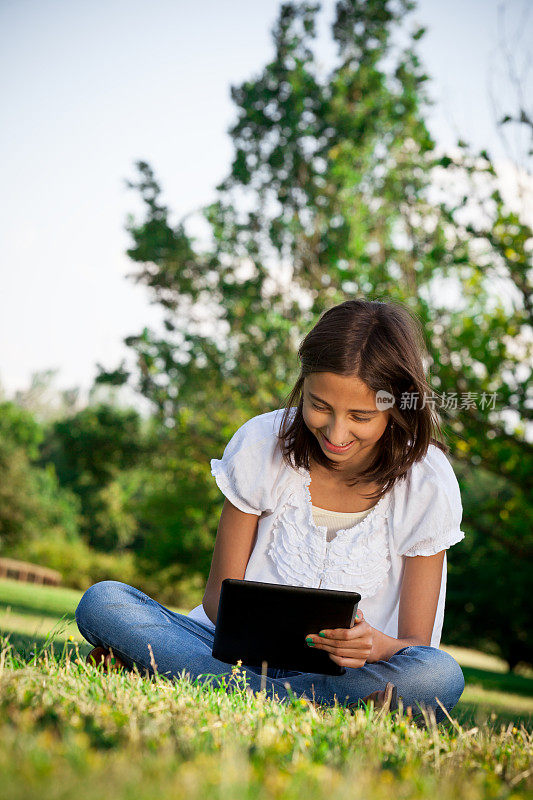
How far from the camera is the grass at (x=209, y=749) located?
4.30 feet

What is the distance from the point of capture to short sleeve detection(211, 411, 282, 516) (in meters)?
3.68

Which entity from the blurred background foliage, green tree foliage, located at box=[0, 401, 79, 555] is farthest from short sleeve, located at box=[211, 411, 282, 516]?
green tree foliage, located at box=[0, 401, 79, 555]

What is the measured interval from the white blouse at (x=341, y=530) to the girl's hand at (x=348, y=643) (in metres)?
0.64

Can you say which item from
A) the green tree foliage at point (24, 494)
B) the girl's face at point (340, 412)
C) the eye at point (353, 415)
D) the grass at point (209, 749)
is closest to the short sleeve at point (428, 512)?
the girl's face at point (340, 412)

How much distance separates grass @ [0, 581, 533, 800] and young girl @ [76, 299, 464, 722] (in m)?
0.61

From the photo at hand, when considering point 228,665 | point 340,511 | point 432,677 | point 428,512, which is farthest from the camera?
point 340,511

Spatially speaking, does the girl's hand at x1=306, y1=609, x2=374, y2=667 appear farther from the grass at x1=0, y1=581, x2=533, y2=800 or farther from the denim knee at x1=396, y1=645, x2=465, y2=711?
the grass at x1=0, y1=581, x2=533, y2=800

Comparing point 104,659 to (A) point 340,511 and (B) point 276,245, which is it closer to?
(A) point 340,511

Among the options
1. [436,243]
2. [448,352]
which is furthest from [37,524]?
[448,352]

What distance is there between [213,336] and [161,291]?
5.03ft

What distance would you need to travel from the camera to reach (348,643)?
114 inches

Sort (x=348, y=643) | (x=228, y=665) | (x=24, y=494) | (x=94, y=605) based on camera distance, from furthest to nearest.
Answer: (x=24, y=494)
(x=94, y=605)
(x=228, y=665)
(x=348, y=643)

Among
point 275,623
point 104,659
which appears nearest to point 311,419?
point 275,623

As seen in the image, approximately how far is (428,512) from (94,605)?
1552 millimetres
